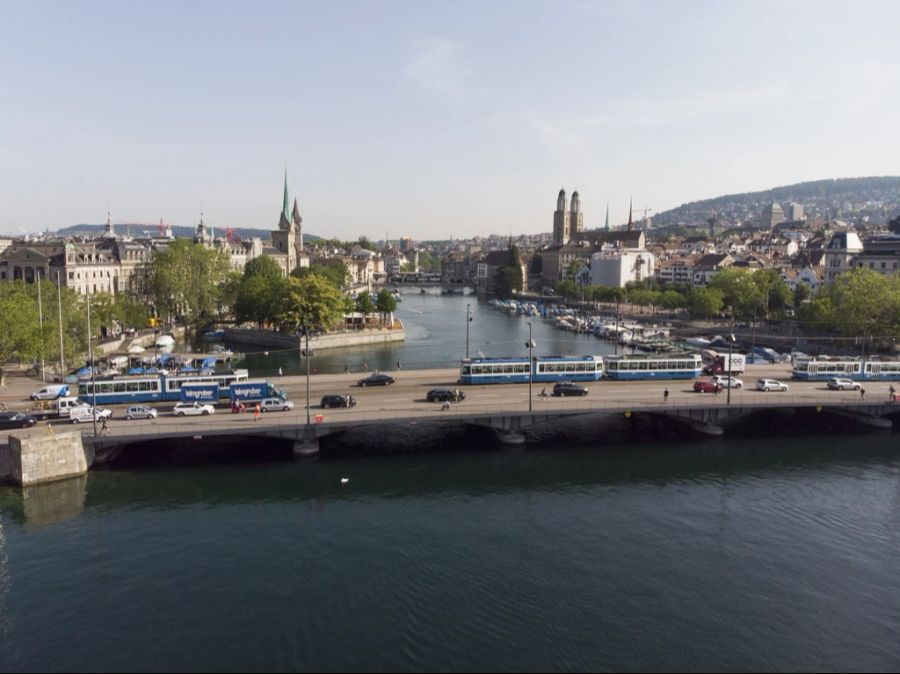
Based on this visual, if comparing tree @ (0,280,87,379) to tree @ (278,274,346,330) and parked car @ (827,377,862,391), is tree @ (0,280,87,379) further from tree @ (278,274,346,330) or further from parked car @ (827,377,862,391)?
parked car @ (827,377,862,391)

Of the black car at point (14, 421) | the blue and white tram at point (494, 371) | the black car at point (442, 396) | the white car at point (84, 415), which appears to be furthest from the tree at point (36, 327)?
the blue and white tram at point (494, 371)

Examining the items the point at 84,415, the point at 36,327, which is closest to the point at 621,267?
the point at 36,327

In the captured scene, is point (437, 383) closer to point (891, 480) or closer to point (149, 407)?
point (149, 407)

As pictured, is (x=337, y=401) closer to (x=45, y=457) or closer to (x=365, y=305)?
(x=45, y=457)

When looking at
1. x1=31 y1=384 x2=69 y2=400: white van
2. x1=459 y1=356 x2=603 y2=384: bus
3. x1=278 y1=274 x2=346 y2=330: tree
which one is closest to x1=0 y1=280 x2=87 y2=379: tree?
x1=31 y1=384 x2=69 y2=400: white van

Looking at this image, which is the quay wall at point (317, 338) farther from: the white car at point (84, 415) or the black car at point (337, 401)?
the white car at point (84, 415)

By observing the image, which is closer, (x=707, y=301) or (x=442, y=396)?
(x=442, y=396)

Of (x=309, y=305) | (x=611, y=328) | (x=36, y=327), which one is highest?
(x=309, y=305)
